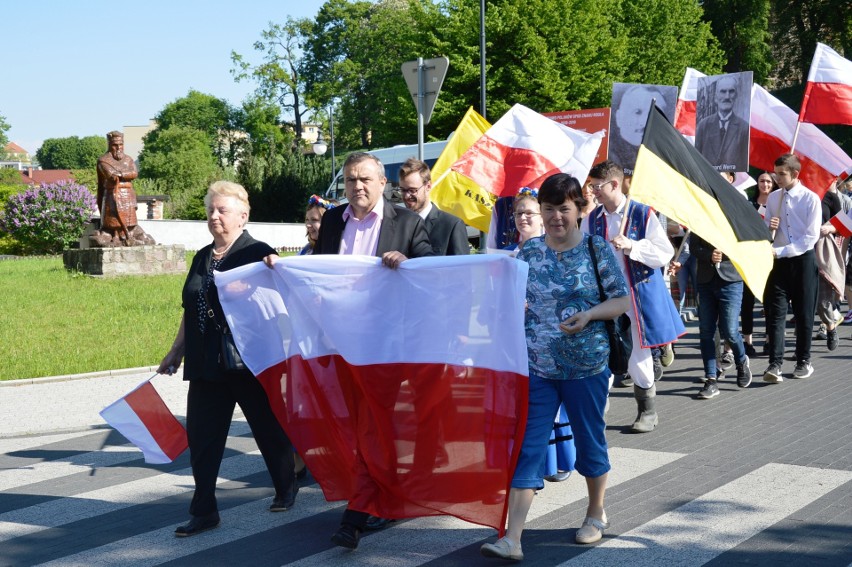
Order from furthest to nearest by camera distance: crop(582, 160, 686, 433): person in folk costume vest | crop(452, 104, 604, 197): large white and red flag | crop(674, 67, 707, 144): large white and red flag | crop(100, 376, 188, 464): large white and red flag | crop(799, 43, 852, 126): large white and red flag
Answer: crop(674, 67, 707, 144): large white and red flag
crop(799, 43, 852, 126): large white and red flag
crop(452, 104, 604, 197): large white and red flag
crop(582, 160, 686, 433): person in folk costume vest
crop(100, 376, 188, 464): large white and red flag

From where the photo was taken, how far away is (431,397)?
A: 5.14m

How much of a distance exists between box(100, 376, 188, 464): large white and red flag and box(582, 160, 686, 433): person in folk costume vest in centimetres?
316

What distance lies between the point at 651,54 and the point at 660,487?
159 ft

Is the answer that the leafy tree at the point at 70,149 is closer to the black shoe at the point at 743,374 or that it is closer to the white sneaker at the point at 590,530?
the black shoe at the point at 743,374

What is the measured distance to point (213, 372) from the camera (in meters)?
5.52

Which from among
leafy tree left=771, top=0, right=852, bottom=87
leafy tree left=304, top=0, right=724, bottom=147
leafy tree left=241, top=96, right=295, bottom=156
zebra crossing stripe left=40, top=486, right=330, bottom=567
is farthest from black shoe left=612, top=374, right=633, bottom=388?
leafy tree left=241, top=96, right=295, bottom=156

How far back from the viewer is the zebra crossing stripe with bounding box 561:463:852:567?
483 centimetres

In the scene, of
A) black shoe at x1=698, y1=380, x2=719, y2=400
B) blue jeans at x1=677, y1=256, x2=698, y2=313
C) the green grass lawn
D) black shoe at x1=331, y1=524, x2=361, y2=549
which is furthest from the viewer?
blue jeans at x1=677, y1=256, x2=698, y2=313

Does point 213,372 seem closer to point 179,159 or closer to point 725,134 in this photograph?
point 725,134

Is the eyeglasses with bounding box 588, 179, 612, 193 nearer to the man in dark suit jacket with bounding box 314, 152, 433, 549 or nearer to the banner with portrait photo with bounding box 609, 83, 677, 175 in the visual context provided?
the man in dark suit jacket with bounding box 314, 152, 433, 549

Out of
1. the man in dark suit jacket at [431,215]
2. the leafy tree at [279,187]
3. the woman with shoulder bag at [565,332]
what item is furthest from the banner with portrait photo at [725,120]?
the leafy tree at [279,187]

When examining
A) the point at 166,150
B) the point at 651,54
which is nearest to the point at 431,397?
the point at 651,54

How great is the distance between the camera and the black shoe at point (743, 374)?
31.7 ft

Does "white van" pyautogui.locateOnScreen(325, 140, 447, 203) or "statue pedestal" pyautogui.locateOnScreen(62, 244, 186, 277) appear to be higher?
"white van" pyautogui.locateOnScreen(325, 140, 447, 203)
